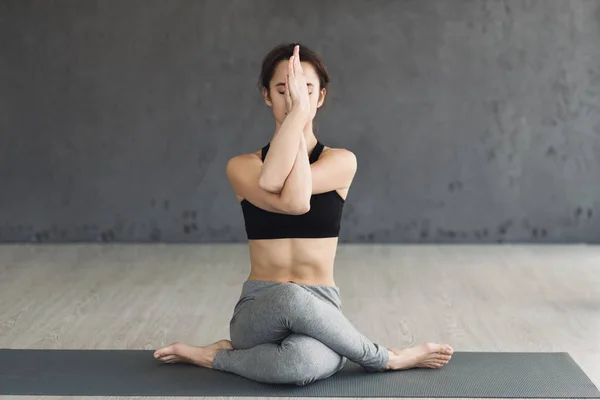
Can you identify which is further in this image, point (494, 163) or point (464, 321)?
point (494, 163)

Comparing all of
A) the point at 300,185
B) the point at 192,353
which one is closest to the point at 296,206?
the point at 300,185

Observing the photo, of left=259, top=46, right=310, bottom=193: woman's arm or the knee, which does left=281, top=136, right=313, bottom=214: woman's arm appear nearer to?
left=259, top=46, right=310, bottom=193: woman's arm

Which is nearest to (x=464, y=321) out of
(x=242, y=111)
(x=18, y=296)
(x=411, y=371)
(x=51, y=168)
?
(x=411, y=371)

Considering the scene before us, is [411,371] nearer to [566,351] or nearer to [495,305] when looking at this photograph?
[566,351]

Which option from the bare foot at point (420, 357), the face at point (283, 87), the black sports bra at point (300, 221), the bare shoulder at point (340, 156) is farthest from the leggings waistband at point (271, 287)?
the face at point (283, 87)

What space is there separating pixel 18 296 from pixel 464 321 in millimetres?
2117

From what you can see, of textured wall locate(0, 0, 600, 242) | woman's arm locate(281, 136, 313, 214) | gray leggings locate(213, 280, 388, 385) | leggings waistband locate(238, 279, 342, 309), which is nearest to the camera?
gray leggings locate(213, 280, 388, 385)

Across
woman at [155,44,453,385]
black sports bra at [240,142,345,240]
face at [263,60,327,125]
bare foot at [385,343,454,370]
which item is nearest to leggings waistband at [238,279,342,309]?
woman at [155,44,453,385]

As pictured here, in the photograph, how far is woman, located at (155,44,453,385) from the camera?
2914mm

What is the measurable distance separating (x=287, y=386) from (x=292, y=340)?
0.58 ft

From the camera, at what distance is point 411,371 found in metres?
3.14

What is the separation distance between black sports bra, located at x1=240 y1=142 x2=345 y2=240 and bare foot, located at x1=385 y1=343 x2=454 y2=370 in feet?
1.50

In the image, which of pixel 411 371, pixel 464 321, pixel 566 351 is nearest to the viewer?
pixel 411 371

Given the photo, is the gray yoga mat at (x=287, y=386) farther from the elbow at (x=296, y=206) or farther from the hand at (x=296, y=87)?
the hand at (x=296, y=87)
